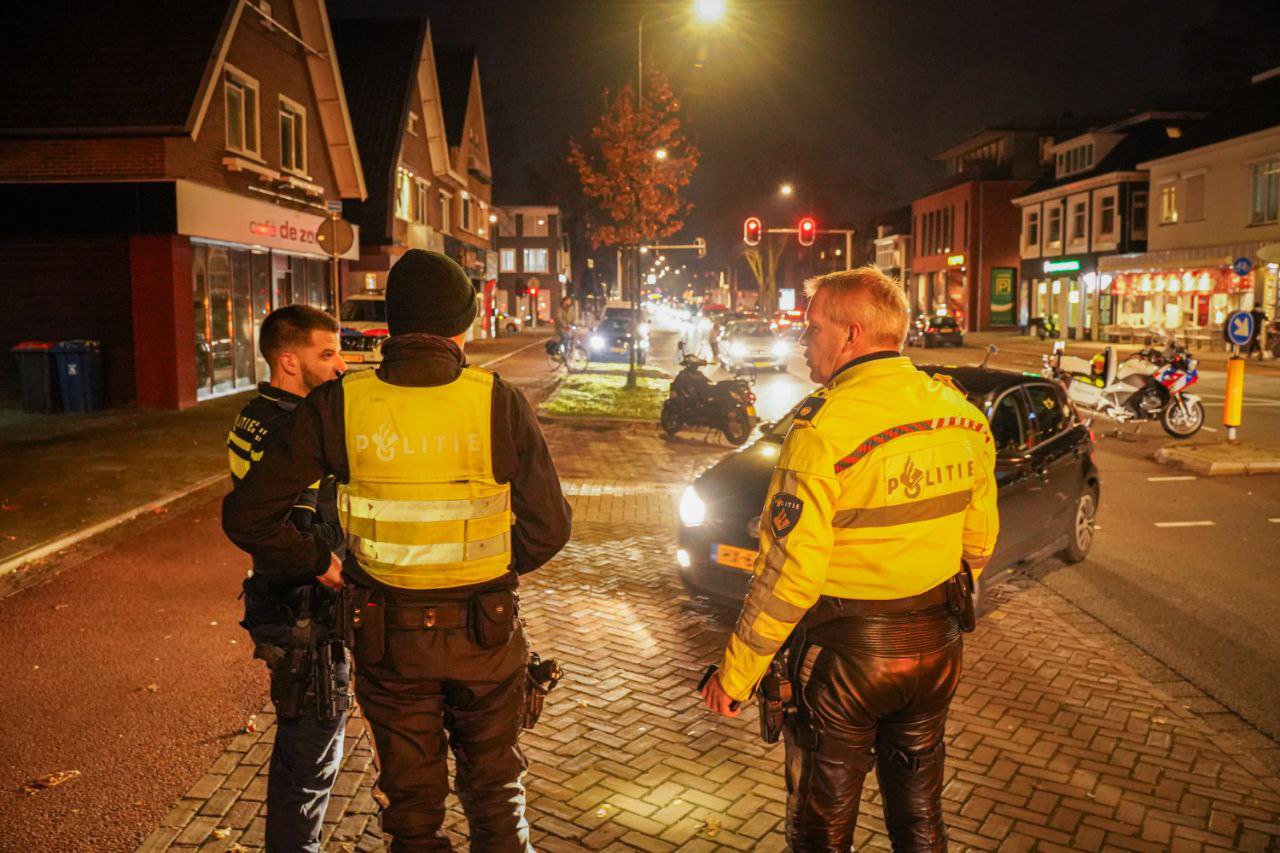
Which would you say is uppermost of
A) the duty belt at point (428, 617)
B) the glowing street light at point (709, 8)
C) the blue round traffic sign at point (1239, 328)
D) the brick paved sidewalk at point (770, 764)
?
the glowing street light at point (709, 8)

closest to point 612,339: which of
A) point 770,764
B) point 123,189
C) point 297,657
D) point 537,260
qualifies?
point 123,189

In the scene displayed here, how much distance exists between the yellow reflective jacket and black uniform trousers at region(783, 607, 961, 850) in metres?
0.14

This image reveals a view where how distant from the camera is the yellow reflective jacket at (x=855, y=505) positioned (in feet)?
9.27

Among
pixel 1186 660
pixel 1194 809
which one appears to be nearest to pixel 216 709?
pixel 1194 809

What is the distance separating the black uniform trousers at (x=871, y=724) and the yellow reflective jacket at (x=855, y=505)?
0.14 meters

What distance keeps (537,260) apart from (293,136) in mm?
55643

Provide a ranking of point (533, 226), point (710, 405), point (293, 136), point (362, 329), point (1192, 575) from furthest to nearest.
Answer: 1. point (533, 226)
2. point (293, 136)
3. point (362, 329)
4. point (710, 405)
5. point (1192, 575)

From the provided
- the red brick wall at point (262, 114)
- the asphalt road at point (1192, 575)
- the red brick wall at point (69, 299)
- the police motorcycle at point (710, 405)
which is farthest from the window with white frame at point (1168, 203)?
the red brick wall at point (69, 299)

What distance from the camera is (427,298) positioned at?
→ 3.05m

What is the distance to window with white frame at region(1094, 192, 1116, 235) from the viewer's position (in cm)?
4716

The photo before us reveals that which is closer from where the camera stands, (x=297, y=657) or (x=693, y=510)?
(x=297, y=657)

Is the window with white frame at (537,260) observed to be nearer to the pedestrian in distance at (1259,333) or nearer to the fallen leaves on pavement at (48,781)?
the pedestrian in distance at (1259,333)

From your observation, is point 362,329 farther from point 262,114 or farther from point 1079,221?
point 1079,221

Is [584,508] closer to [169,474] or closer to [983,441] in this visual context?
[169,474]
